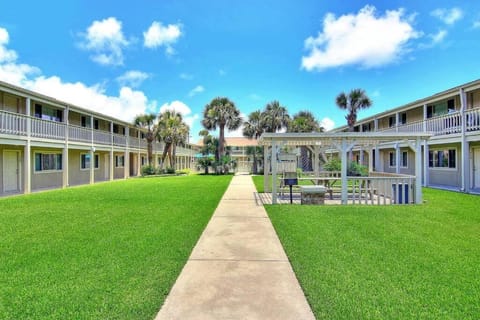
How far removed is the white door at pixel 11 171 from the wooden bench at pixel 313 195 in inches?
619

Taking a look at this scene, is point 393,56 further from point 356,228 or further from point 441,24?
point 356,228

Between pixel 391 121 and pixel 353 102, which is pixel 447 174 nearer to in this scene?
pixel 391 121

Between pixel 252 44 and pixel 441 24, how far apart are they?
11.0 metres

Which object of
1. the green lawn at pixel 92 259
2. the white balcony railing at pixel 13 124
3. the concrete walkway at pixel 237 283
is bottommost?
the concrete walkway at pixel 237 283

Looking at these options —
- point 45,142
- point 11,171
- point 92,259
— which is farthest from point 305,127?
point 92,259

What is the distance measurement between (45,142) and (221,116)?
19187mm

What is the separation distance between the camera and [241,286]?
3932 millimetres

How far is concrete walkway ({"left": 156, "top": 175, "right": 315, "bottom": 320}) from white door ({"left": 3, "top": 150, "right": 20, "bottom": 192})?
1484 centimetres

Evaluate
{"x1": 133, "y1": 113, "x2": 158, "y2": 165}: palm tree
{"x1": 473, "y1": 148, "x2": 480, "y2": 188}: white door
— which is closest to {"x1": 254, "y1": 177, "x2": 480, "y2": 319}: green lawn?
{"x1": 473, "y1": 148, "x2": 480, "y2": 188}: white door

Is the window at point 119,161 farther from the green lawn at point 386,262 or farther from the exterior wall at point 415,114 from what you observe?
the exterior wall at point 415,114

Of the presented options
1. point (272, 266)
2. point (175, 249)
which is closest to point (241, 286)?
point (272, 266)

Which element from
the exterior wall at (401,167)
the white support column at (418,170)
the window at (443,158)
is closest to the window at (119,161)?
the white support column at (418,170)

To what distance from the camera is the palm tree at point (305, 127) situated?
1275 inches

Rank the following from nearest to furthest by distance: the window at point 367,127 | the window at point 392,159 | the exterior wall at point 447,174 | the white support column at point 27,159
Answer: the white support column at point 27,159 → the exterior wall at point 447,174 → the window at point 392,159 → the window at point 367,127
